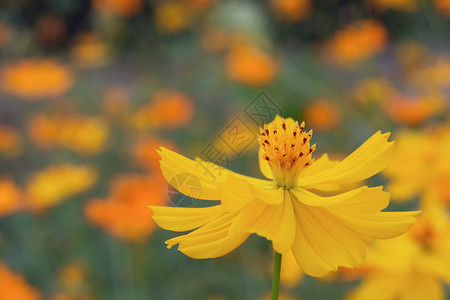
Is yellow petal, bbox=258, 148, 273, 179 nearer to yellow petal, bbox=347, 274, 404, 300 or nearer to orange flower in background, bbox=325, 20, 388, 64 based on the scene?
yellow petal, bbox=347, 274, 404, 300

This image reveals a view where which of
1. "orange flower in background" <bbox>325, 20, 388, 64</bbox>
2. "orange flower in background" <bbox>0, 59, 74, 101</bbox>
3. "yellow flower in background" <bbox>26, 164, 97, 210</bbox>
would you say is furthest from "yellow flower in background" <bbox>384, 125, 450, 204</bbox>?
"orange flower in background" <bbox>0, 59, 74, 101</bbox>

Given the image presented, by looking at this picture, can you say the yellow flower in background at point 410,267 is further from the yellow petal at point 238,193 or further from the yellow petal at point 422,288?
the yellow petal at point 238,193

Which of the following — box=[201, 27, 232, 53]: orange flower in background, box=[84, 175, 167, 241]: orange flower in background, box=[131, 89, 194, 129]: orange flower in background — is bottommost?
box=[84, 175, 167, 241]: orange flower in background

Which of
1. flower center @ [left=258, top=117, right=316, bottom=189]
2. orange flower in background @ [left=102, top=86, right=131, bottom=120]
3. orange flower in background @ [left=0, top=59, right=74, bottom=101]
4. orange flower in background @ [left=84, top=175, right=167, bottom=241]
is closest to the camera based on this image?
flower center @ [left=258, top=117, right=316, bottom=189]

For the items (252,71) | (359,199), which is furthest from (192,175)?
(252,71)

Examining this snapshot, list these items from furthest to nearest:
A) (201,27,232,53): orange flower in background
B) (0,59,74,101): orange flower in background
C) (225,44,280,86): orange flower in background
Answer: (201,27,232,53): orange flower in background, (0,59,74,101): orange flower in background, (225,44,280,86): orange flower in background

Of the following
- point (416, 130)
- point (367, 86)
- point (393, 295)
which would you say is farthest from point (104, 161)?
point (393, 295)

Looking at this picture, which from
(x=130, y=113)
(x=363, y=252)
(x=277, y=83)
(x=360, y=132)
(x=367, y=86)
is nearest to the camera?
(x=363, y=252)

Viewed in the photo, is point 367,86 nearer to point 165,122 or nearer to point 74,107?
point 165,122
